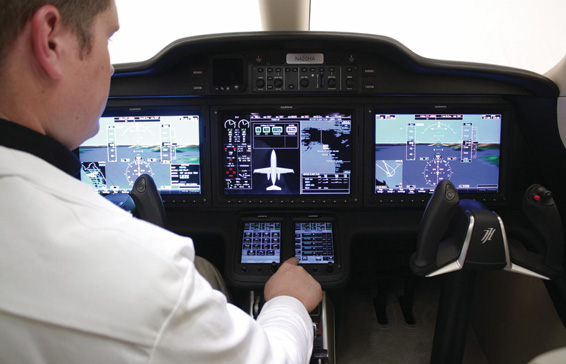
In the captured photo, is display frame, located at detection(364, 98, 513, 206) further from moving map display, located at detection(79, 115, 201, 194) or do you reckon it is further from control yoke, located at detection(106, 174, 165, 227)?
control yoke, located at detection(106, 174, 165, 227)

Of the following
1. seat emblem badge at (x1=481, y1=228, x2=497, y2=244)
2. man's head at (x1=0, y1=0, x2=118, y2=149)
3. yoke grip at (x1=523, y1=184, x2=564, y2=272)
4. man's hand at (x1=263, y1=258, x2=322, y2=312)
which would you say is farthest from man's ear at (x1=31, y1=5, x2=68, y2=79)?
yoke grip at (x1=523, y1=184, x2=564, y2=272)

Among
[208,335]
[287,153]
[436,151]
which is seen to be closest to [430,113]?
[436,151]

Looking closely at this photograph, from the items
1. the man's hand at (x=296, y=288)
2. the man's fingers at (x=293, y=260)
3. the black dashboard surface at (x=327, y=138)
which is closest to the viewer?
the man's hand at (x=296, y=288)

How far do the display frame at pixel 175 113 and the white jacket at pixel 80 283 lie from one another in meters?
1.39

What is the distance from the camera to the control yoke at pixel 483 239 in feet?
4.62

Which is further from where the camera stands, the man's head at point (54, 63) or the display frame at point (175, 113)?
the display frame at point (175, 113)

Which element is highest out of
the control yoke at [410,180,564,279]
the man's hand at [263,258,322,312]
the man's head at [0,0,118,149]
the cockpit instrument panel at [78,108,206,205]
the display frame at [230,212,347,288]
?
the man's head at [0,0,118,149]

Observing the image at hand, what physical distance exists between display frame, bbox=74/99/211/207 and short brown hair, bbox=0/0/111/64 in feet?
4.12

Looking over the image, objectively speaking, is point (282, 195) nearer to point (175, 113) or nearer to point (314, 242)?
point (314, 242)

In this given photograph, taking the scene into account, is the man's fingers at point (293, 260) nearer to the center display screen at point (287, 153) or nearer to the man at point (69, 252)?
the center display screen at point (287, 153)

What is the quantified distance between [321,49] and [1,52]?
1.47 meters

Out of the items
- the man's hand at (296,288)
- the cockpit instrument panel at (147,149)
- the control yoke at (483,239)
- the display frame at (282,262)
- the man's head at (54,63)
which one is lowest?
the display frame at (282,262)

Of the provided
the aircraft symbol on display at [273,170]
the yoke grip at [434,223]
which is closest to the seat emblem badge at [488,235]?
the yoke grip at [434,223]

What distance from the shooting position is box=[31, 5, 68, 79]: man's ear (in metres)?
0.68
